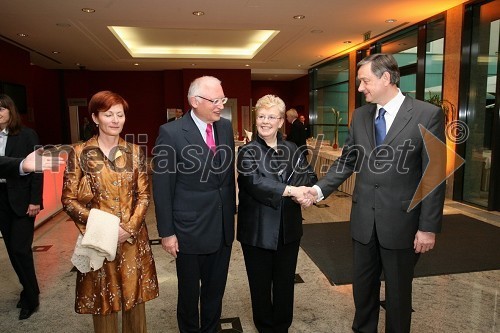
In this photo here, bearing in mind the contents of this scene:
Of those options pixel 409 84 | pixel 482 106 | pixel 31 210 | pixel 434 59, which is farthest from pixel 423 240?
pixel 409 84

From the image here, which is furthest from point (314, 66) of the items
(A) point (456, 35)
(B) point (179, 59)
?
(A) point (456, 35)

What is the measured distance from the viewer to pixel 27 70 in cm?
962

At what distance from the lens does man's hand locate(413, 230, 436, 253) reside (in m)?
1.92

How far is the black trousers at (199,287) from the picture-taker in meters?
2.07

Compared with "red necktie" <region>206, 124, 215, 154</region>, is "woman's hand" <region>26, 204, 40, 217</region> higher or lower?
lower

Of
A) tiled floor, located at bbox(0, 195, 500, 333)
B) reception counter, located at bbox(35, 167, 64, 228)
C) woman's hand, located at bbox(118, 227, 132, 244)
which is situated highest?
woman's hand, located at bbox(118, 227, 132, 244)

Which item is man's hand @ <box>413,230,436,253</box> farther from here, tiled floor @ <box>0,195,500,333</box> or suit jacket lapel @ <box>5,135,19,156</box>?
suit jacket lapel @ <box>5,135,19,156</box>

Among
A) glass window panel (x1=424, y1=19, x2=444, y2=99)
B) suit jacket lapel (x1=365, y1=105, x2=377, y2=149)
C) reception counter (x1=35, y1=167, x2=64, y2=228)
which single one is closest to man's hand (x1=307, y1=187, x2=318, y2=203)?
suit jacket lapel (x1=365, y1=105, x2=377, y2=149)

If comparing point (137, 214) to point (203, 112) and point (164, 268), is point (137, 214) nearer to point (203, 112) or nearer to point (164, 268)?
point (203, 112)

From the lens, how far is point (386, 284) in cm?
204

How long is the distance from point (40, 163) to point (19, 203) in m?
1.28

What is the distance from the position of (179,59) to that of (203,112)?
33.2 ft

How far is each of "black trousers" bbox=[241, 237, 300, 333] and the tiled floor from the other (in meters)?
0.31

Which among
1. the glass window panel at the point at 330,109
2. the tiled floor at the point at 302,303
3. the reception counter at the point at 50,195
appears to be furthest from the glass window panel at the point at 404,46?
the reception counter at the point at 50,195
